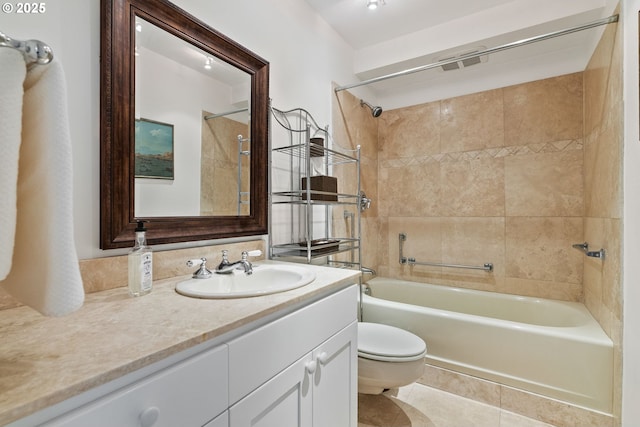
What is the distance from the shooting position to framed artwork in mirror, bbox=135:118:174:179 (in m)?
1.08

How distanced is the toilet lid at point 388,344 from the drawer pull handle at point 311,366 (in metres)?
0.63

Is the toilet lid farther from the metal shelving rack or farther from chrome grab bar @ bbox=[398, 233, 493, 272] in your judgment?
chrome grab bar @ bbox=[398, 233, 493, 272]

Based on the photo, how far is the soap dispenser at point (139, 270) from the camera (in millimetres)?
912

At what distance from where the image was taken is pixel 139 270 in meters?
0.91

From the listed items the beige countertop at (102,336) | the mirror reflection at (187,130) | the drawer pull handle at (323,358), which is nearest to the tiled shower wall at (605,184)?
the drawer pull handle at (323,358)

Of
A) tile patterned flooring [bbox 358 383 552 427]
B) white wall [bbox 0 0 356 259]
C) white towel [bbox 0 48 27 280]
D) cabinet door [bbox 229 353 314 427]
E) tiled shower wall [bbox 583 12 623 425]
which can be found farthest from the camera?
tile patterned flooring [bbox 358 383 552 427]

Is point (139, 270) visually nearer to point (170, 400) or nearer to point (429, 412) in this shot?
point (170, 400)

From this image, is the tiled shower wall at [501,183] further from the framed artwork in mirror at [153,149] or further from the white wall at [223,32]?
the framed artwork in mirror at [153,149]

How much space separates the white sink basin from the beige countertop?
10 centimetres

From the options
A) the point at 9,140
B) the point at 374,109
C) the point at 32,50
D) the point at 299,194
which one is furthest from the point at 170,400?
the point at 374,109

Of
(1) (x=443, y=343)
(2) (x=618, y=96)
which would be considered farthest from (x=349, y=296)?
(2) (x=618, y=96)

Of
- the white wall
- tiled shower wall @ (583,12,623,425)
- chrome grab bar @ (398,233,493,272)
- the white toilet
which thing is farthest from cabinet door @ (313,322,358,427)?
chrome grab bar @ (398,233,493,272)

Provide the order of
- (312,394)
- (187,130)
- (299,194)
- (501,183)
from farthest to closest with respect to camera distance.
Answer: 1. (501,183)
2. (299,194)
3. (187,130)
4. (312,394)

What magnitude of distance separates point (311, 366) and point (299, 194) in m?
1.02
